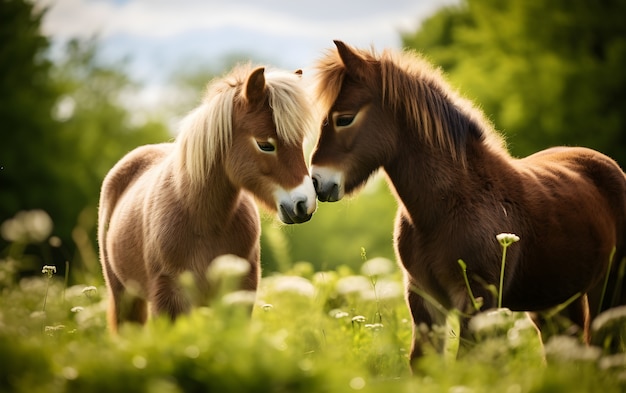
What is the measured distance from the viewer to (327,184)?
4.59m

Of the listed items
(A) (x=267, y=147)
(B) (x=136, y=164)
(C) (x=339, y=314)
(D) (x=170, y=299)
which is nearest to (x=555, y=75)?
(B) (x=136, y=164)

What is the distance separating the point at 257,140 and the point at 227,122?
26 centimetres

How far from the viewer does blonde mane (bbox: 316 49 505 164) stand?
459cm

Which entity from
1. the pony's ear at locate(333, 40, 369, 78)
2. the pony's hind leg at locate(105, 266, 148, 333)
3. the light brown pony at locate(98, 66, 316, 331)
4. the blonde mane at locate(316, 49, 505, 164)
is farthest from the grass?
the pony's hind leg at locate(105, 266, 148, 333)

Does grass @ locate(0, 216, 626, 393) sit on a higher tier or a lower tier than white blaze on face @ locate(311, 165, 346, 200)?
lower

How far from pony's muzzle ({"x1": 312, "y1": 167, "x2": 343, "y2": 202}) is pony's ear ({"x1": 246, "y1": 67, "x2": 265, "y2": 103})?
639 millimetres

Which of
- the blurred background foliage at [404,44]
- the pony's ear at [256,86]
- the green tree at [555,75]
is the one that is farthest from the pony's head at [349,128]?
the green tree at [555,75]

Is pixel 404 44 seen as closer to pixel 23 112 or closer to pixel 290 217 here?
pixel 23 112

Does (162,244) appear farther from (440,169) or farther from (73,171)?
(73,171)

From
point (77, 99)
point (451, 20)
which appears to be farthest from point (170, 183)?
point (451, 20)

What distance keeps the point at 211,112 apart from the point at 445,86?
1.63 m

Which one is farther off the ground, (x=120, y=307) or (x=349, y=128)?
(x=349, y=128)

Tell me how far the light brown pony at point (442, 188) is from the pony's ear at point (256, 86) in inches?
16.3

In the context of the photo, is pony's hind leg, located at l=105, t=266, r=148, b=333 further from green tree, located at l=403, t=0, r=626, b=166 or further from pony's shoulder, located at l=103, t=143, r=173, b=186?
green tree, located at l=403, t=0, r=626, b=166
